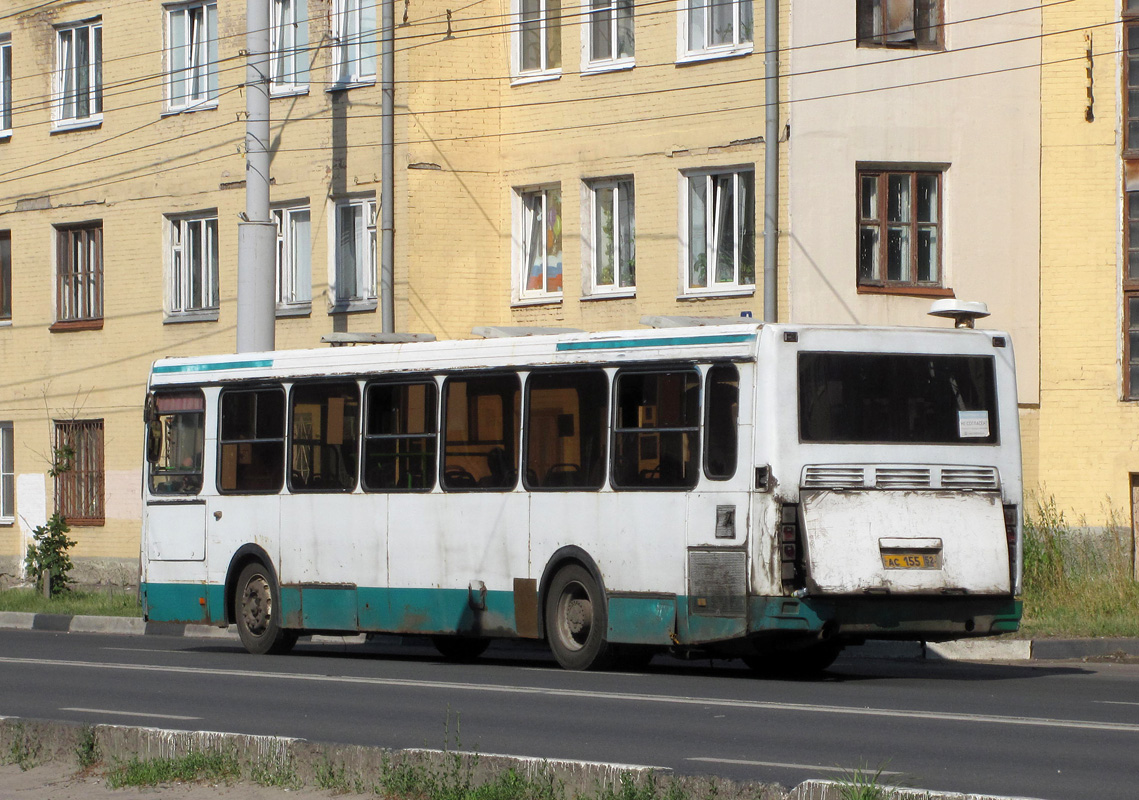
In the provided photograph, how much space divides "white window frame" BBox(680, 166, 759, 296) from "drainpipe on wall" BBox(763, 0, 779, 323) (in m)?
0.66

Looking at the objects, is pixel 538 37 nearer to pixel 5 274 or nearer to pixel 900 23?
pixel 900 23

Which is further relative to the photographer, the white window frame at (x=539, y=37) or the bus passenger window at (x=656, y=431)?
the white window frame at (x=539, y=37)

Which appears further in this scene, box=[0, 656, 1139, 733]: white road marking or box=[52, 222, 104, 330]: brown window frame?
box=[52, 222, 104, 330]: brown window frame

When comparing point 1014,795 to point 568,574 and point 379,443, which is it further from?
point 379,443

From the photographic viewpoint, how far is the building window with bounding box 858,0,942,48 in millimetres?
25156

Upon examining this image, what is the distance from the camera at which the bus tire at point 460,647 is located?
19.1 m

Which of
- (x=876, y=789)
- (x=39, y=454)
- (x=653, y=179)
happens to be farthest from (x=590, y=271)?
(x=876, y=789)

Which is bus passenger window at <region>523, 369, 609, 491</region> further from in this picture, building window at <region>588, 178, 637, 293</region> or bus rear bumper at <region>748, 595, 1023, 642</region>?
building window at <region>588, 178, 637, 293</region>

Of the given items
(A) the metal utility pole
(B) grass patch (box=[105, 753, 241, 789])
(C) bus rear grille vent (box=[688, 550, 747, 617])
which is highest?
(A) the metal utility pole

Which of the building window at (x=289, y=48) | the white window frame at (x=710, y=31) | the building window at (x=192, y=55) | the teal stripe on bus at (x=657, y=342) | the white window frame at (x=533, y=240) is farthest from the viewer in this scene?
the building window at (x=192, y=55)

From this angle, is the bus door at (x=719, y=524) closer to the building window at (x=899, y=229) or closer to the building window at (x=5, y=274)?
the building window at (x=899, y=229)

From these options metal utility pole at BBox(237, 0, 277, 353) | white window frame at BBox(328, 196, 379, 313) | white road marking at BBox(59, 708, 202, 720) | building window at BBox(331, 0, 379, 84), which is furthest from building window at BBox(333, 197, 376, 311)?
white road marking at BBox(59, 708, 202, 720)

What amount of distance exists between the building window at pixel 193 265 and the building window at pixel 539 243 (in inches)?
201

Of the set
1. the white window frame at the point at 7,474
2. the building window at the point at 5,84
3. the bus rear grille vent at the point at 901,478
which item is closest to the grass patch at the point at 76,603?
the white window frame at the point at 7,474
